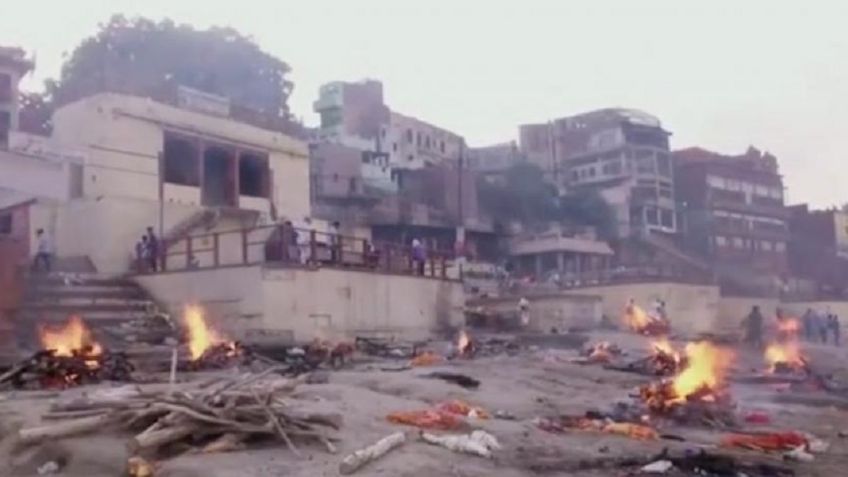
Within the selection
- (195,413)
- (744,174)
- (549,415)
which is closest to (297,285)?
(549,415)

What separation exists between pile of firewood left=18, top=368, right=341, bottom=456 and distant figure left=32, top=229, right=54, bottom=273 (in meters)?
15.4

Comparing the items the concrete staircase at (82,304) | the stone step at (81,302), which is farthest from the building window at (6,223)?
the stone step at (81,302)

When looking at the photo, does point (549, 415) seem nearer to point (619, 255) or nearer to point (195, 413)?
point (195, 413)

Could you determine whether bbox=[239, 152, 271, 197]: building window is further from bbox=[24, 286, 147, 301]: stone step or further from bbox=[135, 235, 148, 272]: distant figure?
bbox=[24, 286, 147, 301]: stone step

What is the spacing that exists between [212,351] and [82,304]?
5.89 m

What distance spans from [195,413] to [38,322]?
1306cm

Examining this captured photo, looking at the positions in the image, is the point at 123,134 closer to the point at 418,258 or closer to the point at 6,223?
the point at 6,223

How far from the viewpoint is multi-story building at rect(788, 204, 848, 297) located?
6831 centimetres

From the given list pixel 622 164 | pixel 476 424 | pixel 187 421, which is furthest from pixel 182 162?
pixel 622 164

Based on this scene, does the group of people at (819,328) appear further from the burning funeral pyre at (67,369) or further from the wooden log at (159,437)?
the wooden log at (159,437)

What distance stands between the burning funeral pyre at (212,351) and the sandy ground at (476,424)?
8.03ft

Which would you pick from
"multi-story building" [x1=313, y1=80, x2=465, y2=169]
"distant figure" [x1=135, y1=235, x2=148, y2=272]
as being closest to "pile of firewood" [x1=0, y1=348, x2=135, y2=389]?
"distant figure" [x1=135, y1=235, x2=148, y2=272]

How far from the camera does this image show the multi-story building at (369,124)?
60528 mm

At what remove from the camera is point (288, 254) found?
23094 millimetres
